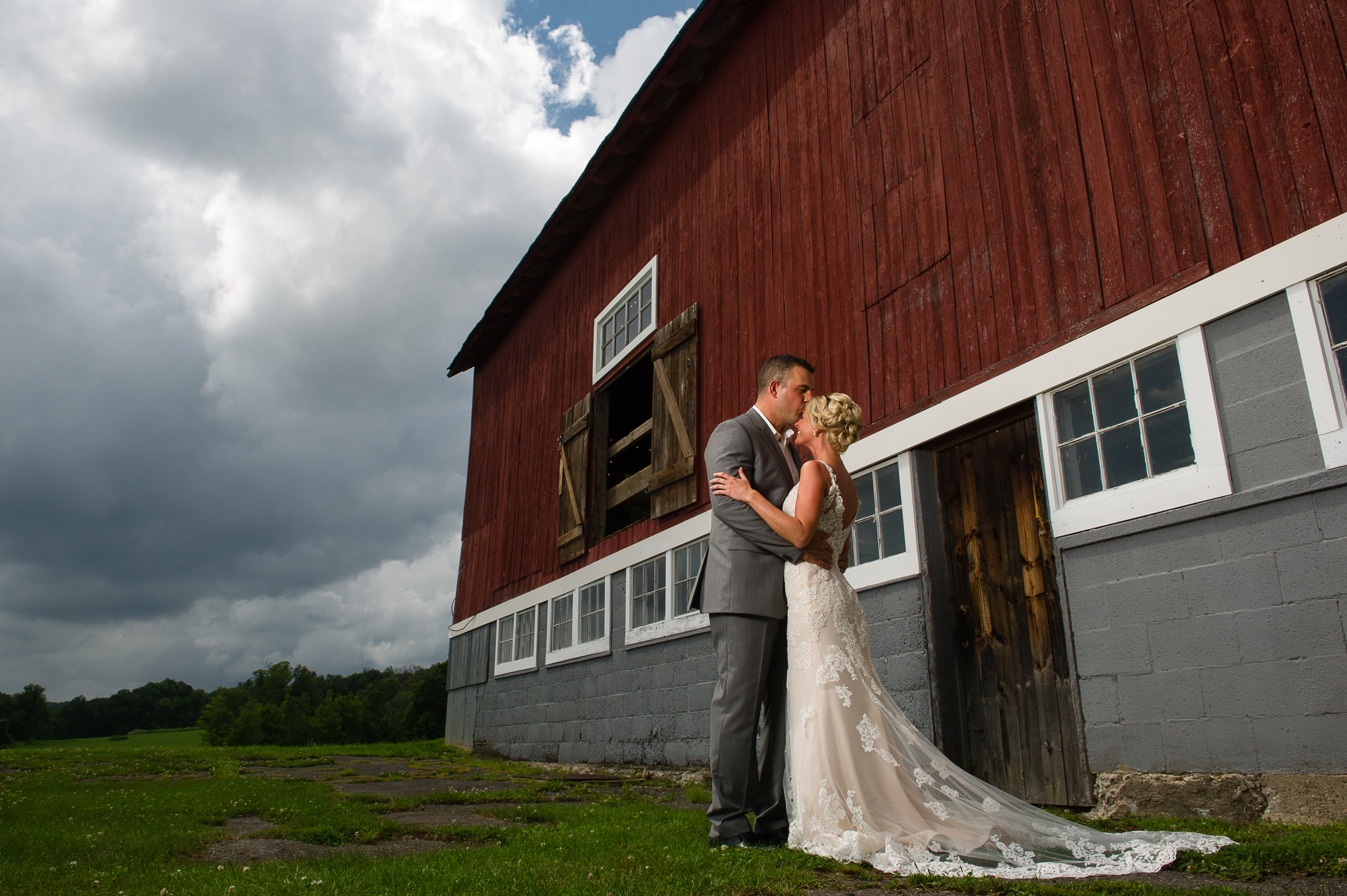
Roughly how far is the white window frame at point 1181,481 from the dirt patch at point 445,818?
3.60 metres

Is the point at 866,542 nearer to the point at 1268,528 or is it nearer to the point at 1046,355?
the point at 1046,355

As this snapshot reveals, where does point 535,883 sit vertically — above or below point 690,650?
below

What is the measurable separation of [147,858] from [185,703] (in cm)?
7287

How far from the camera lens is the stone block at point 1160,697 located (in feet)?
13.0

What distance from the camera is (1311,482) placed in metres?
3.62

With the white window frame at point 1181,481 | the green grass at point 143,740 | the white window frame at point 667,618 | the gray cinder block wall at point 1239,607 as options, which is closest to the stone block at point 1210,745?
the gray cinder block wall at point 1239,607

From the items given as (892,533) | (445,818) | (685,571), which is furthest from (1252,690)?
(685,571)

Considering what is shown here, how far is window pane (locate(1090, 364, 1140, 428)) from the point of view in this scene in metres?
4.59

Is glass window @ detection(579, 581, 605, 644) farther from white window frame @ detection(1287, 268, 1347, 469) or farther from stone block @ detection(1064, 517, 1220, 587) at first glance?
white window frame @ detection(1287, 268, 1347, 469)

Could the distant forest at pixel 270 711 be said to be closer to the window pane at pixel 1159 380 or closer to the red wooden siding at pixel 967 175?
the red wooden siding at pixel 967 175

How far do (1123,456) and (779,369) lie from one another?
214 cm

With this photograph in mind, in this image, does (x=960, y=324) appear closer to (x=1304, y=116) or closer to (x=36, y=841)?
(x=1304, y=116)

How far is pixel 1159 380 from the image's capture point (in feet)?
14.6

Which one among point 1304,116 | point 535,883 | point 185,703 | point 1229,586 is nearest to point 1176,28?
point 1304,116
